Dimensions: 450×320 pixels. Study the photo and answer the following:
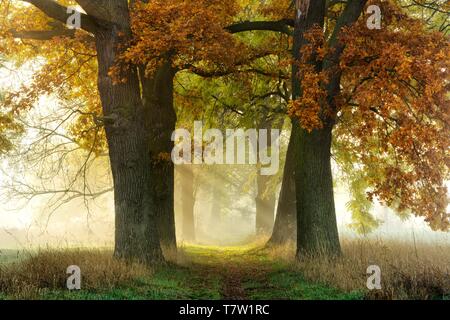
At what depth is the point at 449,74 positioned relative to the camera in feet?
32.0

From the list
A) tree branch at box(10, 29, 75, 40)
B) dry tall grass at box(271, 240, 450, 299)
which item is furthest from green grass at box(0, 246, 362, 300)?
tree branch at box(10, 29, 75, 40)

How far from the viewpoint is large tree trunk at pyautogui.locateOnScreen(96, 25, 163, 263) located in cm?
1178

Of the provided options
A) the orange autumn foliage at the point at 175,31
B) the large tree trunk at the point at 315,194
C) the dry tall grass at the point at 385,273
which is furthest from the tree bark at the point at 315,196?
the orange autumn foliage at the point at 175,31

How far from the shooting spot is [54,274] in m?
8.17

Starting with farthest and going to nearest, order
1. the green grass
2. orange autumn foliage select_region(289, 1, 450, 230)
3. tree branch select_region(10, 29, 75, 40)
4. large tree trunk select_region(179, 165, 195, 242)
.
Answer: large tree trunk select_region(179, 165, 195, 242), tree branch select_region(10, 29, 75, 40), orange autumn foliage select_region(289, 1, 450, 230), the green grass

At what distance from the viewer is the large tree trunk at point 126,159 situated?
1178 centimetres

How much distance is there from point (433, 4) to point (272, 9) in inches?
202

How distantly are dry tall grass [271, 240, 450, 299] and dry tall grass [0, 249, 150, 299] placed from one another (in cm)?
399

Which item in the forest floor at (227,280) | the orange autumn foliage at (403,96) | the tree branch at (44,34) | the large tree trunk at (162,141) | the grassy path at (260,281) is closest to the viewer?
the forest floor at (227,280)

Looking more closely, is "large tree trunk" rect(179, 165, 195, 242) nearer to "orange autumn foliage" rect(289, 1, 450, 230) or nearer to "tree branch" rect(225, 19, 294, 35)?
"tree branch" rect(225, 19, 294, 35)

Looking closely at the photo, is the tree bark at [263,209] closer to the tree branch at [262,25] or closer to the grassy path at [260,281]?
the grassy path at [260,281]

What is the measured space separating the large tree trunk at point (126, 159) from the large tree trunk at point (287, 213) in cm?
790
